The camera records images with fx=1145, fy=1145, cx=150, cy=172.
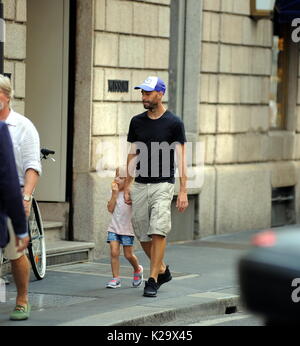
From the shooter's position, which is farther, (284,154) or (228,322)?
(284,154)

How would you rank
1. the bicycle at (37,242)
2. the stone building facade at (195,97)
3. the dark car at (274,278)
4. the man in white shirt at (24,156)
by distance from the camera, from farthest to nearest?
the stone building facade at (195,97), the bicycle at (37,242), the man in white shirt at (24,156), the dark car at (274,278)

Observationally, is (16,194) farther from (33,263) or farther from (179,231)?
(179,231)

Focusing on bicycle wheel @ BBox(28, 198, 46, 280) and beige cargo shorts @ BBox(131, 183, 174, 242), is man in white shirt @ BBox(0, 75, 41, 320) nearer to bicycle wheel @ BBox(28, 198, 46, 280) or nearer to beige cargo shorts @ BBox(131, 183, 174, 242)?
beige cargo shorts @ BBox(131, 183, 174, 242)

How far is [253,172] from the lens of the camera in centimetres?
1725

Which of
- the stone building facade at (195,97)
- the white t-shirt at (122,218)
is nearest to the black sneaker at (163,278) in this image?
the white t-shirt at (122,218)

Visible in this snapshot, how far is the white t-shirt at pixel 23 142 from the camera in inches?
366

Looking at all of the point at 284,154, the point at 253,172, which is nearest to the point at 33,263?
the point at 253,172

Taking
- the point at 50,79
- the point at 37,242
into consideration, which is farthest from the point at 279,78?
the point at 37,242

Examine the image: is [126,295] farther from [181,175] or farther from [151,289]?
[181,175]

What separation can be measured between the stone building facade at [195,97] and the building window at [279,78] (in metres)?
0.09

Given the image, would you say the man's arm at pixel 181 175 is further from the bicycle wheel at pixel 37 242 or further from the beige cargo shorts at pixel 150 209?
the bicycle wheel at pixel 37 242

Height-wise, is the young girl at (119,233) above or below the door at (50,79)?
below

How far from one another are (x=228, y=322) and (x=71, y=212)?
13.7 ft
